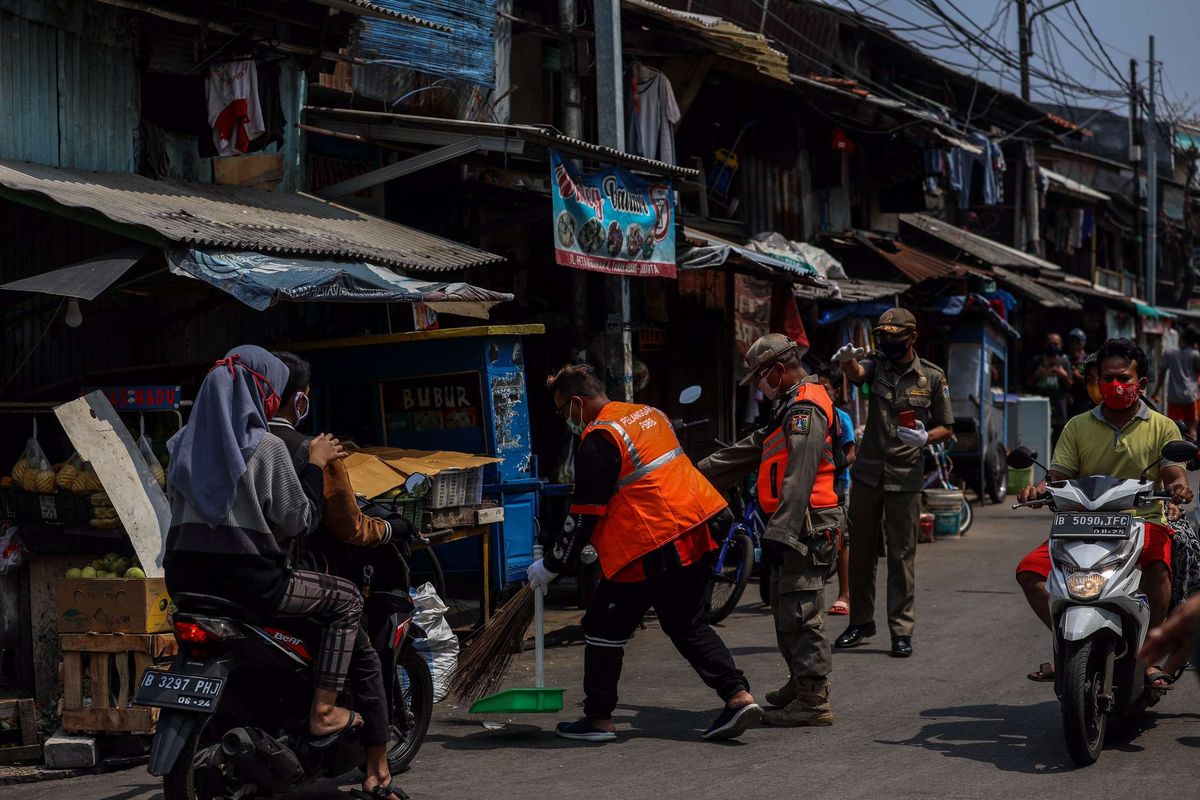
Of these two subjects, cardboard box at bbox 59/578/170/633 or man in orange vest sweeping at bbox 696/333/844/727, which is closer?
cardboard box at bbox 59/578/170/633

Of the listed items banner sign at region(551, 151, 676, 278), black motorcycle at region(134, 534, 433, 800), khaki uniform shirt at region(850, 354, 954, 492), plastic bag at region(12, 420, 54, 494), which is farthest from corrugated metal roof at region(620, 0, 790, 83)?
black motorcycle at region(134, 534, 433, 800)

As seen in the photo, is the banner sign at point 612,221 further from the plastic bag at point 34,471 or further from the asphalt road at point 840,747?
the plastic bag at point 34,471

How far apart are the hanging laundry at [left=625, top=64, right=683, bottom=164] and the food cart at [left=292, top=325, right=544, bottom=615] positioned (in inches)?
207

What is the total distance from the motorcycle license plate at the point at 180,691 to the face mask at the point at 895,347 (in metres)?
5.25

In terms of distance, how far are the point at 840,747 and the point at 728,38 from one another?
8714 millimetres

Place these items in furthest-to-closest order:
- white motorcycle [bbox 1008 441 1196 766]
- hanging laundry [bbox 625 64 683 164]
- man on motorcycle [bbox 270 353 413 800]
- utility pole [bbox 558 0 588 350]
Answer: hanging laundry [bbox 625 64 683 164], utility pole [bbox 558 0 588 350], white motorcycle [bbox 1008 441 1196 766], man on motorcycle [bbox 270 353 413 800]

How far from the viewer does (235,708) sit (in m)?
4.97

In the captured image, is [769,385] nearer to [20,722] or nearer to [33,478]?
[33,478]

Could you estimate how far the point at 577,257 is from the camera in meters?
10.7

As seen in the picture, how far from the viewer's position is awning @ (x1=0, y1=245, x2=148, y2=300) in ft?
22.7

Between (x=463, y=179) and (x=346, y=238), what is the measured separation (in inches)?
119

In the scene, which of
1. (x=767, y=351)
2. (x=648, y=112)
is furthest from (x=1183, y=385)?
(x=767, y=351)

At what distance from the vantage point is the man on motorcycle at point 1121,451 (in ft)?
20.9

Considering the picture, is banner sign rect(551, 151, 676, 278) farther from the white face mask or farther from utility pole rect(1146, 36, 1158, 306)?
utility pole rect(1146, 36, 1158, 306)
